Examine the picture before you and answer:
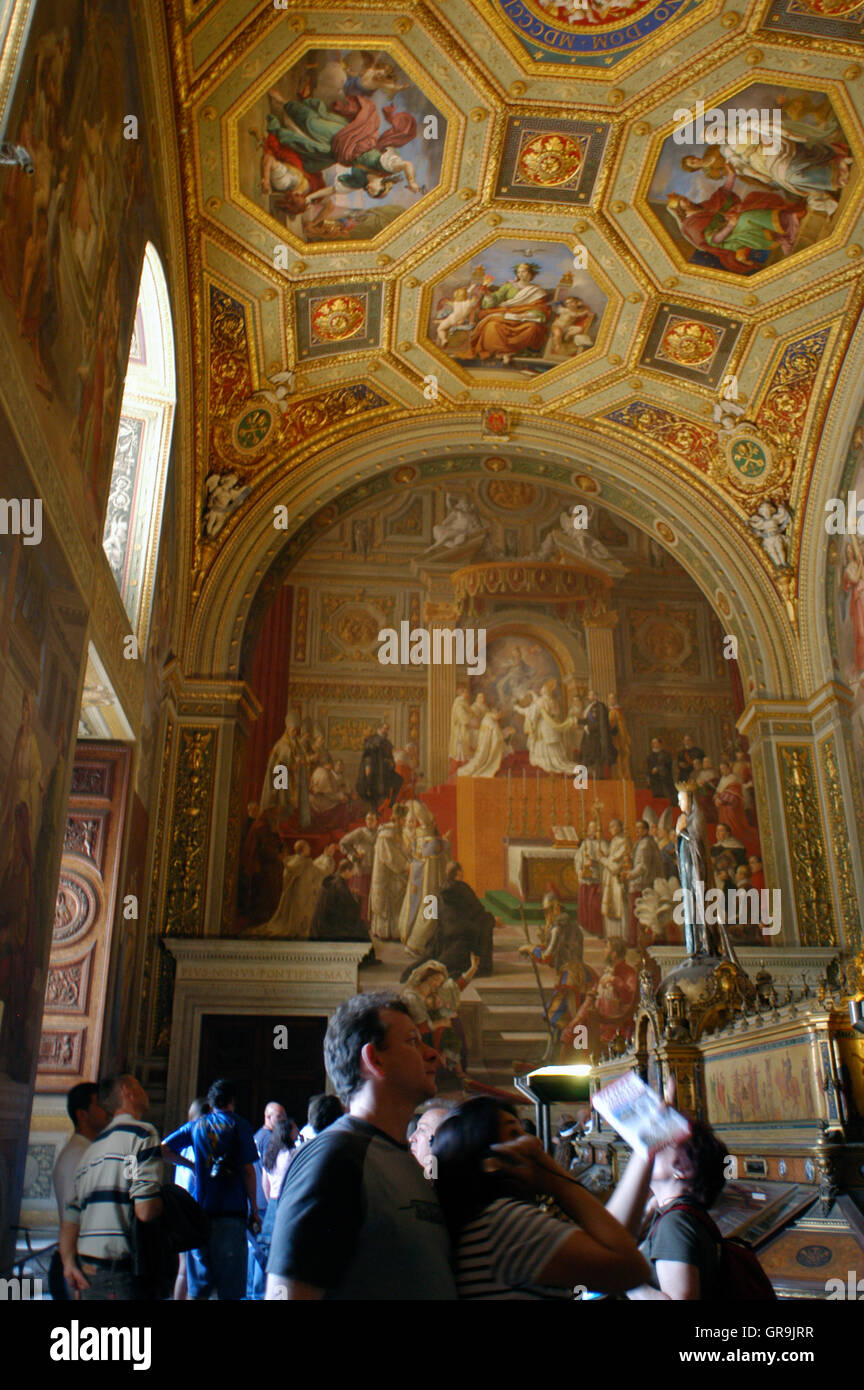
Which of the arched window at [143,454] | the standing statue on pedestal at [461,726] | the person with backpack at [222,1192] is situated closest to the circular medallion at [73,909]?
the arched window at [143,454]

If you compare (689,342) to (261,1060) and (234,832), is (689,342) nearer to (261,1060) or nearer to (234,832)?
(234,832)

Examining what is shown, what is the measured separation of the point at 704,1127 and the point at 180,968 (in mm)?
11611

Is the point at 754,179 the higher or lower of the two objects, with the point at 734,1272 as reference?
higher

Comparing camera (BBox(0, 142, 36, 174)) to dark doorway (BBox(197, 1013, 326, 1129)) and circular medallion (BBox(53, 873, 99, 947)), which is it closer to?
circular medallion (BBox(53, 873, 99, 947))

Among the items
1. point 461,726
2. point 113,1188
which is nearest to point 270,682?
point 461,726

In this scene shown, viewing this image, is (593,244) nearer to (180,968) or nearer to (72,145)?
(72,145)

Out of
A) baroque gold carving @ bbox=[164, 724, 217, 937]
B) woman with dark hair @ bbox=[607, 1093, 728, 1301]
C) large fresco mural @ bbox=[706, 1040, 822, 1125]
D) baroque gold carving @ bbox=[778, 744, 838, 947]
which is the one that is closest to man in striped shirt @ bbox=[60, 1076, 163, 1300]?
woman with dark hair @ bbox=[607, 1093, 728, 1301]

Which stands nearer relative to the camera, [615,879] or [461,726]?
[615,879]

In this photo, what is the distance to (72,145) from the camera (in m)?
7.58

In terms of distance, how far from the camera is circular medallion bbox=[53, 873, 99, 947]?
11.0 m

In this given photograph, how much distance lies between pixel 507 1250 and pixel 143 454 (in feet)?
41.0

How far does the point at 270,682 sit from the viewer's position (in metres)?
15.5

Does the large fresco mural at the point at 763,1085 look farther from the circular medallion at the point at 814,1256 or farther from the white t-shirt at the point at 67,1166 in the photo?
the white t-shirt at the point at 67,1166

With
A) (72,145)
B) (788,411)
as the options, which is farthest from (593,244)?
(72,145)
